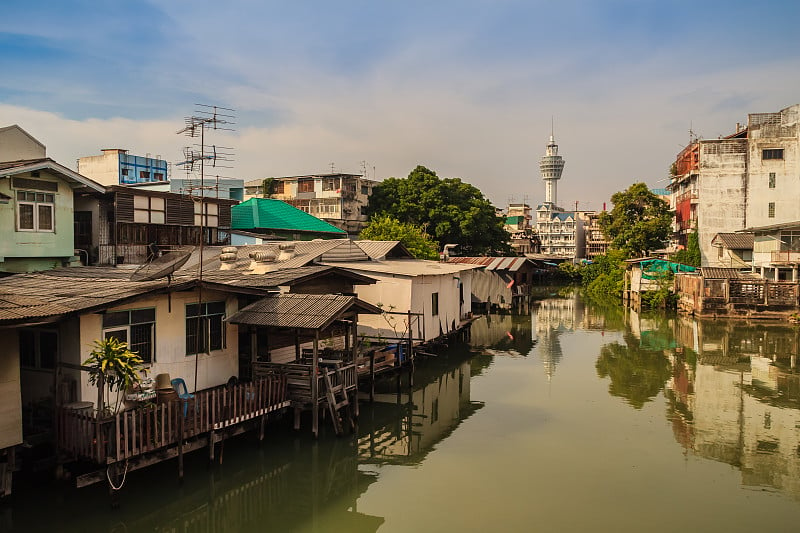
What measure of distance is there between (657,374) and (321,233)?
21758mm

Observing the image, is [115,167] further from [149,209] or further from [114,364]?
[114,364]

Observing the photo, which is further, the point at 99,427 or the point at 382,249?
the point at 382,249

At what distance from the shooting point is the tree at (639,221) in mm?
53562

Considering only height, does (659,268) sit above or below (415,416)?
above

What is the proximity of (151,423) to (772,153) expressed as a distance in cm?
4863

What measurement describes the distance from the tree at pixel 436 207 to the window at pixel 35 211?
3478cm

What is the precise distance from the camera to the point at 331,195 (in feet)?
173

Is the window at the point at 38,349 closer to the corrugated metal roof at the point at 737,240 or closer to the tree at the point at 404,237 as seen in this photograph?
the tree at the point at 404,237

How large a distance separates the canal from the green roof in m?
16.0

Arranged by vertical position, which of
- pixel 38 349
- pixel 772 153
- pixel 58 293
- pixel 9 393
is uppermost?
pixel 772 153

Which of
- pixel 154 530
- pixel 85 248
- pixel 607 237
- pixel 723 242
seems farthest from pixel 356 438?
pixel 607 237

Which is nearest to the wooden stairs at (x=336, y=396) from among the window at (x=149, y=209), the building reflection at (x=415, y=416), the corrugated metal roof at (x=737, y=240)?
the building reflection at (x=415, y=416)

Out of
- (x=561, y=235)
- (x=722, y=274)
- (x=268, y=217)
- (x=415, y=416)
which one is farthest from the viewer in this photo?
(x=561, y=235)

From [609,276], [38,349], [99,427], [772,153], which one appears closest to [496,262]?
[609,276]
